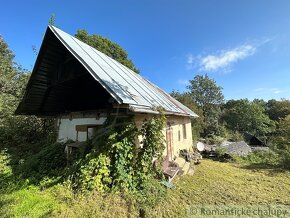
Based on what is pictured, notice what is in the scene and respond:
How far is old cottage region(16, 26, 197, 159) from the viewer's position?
7.64 metres

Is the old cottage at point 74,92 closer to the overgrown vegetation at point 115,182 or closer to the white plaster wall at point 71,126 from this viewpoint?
the white plaster wall at point 71,126

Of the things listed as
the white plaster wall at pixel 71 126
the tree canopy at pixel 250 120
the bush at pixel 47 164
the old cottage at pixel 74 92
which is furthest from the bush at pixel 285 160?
the tree canopy at pixel 250 120

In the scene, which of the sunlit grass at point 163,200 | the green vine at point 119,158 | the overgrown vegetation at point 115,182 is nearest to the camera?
the sunlit grass at point 163,200

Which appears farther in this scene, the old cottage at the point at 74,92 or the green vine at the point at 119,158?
the old cottage at the point at 74,92

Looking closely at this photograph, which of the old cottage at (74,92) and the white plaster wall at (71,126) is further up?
the old cottage at (74,92)

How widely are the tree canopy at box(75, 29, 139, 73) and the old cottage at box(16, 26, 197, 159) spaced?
2060 centimetres

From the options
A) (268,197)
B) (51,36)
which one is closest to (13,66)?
(51,36)

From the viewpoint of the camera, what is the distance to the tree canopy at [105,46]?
29.1 m

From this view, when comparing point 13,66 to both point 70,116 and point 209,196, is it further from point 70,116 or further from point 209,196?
point 209,196

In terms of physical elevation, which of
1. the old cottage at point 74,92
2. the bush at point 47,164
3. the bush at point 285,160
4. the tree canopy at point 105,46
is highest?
the tree canopy at point 105,46

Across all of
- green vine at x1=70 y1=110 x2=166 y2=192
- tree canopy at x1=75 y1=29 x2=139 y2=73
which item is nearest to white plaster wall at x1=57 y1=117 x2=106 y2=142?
green vine at x1=70 y1=110 x2=166 y2=192

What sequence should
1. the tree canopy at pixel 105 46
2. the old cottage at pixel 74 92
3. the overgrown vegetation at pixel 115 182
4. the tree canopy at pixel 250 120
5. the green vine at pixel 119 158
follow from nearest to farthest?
the overgrown vegetation at pixel 115 182 < the green vine at pixel 119 158 < the old cottage at pixel 74 92 < the tree canopy at pixel 105 46 < the tree canopy at pixel 250 120

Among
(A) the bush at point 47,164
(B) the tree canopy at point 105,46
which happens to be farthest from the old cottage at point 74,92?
(B) the tree canopy at point 105,46

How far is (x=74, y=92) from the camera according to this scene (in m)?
9.98
